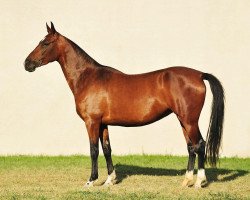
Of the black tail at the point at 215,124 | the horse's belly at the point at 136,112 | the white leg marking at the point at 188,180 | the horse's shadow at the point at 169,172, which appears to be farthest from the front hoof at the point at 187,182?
the horse's belly at the point at 136,112

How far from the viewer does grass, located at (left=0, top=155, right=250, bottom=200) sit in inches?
284

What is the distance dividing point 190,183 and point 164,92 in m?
1.40

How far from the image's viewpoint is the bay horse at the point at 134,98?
793 cm

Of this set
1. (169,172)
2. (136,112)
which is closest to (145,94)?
(136,112)

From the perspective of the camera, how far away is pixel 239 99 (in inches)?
443

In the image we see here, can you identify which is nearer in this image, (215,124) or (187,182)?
(215,124)

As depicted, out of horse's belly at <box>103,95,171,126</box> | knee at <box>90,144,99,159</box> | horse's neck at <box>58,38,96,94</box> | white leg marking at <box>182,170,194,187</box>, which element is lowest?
white leg marking at <box>182,170,194,187</box>

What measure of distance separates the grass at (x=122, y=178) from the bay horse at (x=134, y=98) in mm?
423

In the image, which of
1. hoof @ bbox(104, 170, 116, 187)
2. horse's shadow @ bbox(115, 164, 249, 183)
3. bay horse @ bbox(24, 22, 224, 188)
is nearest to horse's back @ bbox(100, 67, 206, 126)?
bay horse @ bbox(24, 22, 224, 188)

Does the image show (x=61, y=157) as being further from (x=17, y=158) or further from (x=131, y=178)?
(x=131, y=178)

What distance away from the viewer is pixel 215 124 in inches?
315

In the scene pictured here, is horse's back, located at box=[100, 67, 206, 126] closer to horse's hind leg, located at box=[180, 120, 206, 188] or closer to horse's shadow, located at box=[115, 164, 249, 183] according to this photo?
horse's hind leg, located at box=[180, 120, 206, 188]

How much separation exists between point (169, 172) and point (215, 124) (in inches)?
80.5

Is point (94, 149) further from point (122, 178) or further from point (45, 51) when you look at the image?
point (45, 51)
